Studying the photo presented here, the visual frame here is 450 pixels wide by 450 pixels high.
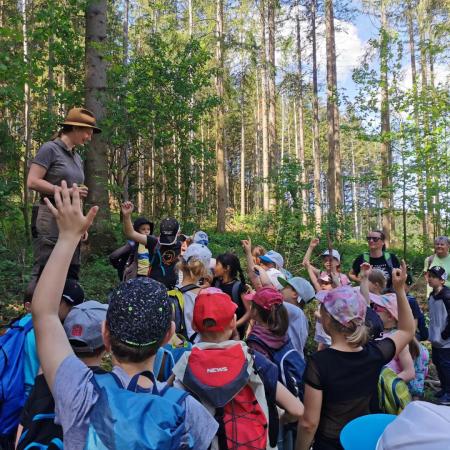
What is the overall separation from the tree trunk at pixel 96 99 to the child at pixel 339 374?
6.91 metres

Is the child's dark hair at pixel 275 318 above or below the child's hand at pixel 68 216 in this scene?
below

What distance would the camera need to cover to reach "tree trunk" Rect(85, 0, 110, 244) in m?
8.85

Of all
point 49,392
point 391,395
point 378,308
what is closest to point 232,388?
point 49,392

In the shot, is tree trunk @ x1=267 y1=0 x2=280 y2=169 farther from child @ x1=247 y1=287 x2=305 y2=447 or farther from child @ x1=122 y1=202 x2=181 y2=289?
child @ x1=247 y1=287 x2=305 y2=447

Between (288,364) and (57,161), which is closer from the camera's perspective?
(288,364)

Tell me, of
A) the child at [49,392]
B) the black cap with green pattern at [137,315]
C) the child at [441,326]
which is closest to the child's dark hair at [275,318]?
the child at [49,392]

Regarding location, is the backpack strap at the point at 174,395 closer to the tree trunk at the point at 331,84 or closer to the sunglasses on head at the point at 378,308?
the sunglasses on head at the point at 378,308

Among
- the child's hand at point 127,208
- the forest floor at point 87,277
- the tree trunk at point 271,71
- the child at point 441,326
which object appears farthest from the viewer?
the tree trunk at point 271,71

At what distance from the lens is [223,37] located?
2062 centimetres

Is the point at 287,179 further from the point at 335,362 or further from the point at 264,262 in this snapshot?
the point at 335,362

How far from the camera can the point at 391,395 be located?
2.93 m

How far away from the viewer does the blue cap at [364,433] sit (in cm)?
176

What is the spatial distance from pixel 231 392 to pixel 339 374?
0.71 meters

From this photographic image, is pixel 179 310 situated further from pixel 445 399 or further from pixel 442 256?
pixel 442 256
